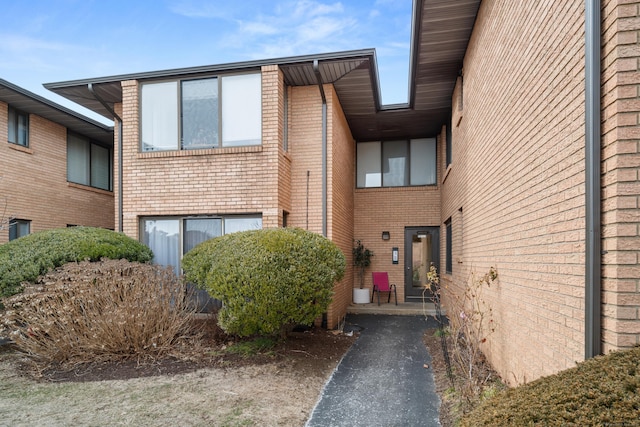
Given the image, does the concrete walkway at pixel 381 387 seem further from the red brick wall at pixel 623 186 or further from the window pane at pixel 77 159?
the window pane at pixel 77 159

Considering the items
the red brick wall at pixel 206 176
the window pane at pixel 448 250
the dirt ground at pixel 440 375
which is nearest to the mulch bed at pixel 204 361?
the dirt ground at pixel 440 375

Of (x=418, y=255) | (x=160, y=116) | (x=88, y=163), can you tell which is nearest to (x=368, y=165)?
(x=418, y=255)

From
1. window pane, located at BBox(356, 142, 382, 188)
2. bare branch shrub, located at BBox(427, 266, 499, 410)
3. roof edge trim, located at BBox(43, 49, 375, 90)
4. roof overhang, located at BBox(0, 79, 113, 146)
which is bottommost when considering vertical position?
bare branch shrub, located at BBox(427, 266, 499, 410)

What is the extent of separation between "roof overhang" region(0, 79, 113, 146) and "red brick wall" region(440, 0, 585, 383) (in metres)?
10.1

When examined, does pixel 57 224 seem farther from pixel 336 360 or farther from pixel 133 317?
pixel 336 360

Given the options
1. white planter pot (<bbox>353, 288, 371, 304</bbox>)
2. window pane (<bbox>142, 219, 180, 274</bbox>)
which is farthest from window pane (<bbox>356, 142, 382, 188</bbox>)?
window pane (<bbox>142, 219, 180, 274</bbox>)

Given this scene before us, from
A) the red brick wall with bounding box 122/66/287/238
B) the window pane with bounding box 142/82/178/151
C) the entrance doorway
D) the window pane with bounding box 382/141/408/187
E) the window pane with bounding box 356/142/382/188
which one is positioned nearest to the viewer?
the red brick wall with bounding box 122/66/287/238

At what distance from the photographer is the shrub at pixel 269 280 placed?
17.4 ft

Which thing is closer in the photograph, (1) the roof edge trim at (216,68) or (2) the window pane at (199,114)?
(1) the roof edge trim at (216,68)

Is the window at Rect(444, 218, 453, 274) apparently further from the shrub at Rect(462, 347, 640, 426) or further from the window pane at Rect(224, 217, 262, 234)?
the shrub at Rect(462, 347, 640, 426)

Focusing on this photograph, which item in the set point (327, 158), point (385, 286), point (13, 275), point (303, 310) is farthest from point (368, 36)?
point (13, 275)

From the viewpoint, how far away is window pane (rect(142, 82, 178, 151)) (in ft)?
26.5

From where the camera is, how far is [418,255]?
39.2 ft

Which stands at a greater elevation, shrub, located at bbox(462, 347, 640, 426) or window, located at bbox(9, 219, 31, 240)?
window, located at bbox(9, 219, 31, 240)
